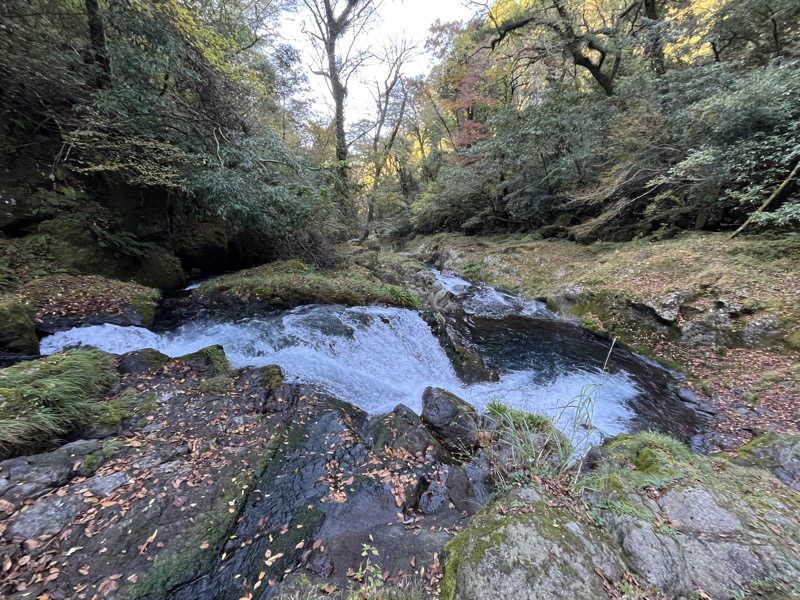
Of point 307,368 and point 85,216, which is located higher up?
point 85,216

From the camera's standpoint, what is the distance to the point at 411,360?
679cm

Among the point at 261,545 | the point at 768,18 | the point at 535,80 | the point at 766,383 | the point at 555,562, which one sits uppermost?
the point at 535,80

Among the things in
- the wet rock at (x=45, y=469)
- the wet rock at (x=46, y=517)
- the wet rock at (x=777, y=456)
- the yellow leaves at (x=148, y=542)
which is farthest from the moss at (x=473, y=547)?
the wet rock at (x=777, y=456)

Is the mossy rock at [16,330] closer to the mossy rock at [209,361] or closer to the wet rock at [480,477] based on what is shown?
the mossy rock at [209,361]

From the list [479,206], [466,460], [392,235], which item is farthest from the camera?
[392,235]

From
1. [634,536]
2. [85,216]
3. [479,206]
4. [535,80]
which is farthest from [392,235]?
[634,536]

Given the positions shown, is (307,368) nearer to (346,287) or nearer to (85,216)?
(346,287)

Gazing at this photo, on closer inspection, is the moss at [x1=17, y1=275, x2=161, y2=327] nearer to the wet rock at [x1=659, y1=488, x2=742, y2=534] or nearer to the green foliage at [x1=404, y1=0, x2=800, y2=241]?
the wet rock at [x1=659, y1=488, x2=742, y2=534]

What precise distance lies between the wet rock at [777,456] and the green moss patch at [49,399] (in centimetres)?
765

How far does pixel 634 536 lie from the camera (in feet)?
6.82

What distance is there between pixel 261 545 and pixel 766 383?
25.4 feet

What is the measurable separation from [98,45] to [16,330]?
6100 mm

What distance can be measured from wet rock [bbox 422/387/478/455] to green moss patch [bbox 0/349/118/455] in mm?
4206

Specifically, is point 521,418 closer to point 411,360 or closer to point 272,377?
point 411,360
